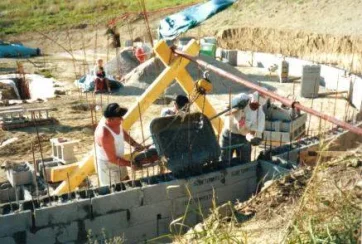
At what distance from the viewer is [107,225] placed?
17.6 ft

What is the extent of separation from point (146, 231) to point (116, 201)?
543 mm

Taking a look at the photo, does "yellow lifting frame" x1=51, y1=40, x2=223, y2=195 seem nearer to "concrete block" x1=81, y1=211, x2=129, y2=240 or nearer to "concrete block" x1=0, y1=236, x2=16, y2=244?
"concrete block" x1=81, y1=211, x2=129, y2=240

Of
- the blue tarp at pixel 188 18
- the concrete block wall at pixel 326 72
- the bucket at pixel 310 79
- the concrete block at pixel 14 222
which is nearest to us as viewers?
the concrete block at pixel 14 222

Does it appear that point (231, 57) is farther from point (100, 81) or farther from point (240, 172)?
point (240, 172)

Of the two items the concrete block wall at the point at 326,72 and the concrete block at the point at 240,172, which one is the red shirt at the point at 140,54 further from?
the concrete block at the point at 240,172

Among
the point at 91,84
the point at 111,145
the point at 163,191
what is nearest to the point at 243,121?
the point at 163,191

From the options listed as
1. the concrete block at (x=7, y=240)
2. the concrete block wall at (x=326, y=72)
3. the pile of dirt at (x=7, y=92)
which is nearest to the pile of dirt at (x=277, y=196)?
the concrete block at (x=7, y=240)

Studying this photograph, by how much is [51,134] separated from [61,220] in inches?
255

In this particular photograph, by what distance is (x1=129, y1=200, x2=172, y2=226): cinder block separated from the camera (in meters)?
5.49

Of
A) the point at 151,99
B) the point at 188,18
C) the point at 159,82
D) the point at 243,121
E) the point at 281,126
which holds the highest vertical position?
the point at 188,18

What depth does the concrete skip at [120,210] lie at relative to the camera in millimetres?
5008

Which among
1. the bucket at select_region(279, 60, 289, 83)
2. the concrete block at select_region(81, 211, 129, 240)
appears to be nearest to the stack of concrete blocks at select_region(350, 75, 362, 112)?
the bucket at select_region(279, 60, 289, 83)

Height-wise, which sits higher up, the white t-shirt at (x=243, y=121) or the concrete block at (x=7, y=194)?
the white t-shirt at (x=243, y=121)

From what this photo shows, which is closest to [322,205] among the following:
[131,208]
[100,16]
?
[131,208]
